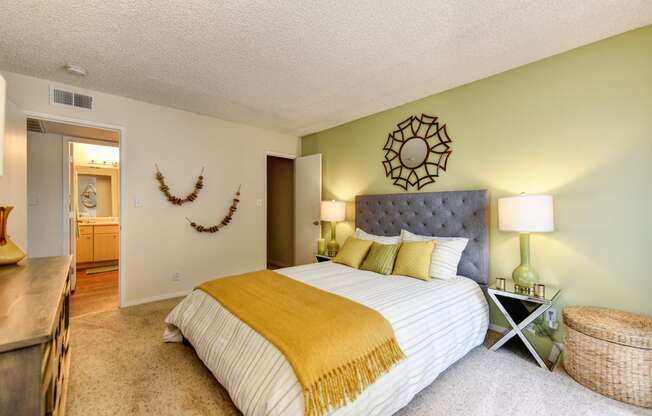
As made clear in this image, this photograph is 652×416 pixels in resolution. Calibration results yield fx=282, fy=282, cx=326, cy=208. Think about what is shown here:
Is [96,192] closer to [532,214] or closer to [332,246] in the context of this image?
[332,246]

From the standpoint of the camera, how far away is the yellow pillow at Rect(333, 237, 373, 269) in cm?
300

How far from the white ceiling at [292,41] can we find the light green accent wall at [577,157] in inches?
8.0

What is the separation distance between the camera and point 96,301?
3549 mm

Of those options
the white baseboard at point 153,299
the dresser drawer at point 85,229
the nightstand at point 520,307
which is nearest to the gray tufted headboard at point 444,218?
the nightstand at point 520,307

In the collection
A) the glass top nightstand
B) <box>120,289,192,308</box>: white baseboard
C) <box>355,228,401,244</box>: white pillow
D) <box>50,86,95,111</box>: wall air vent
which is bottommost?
<box>120,289,192,308</box>: white baseboard

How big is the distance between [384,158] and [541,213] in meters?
1.91

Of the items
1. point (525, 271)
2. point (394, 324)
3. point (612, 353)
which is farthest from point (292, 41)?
point (612, 353)

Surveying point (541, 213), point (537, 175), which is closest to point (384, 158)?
point (537, 175)

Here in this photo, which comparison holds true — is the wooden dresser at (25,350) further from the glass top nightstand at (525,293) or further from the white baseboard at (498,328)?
the white baseboard at (498,328)

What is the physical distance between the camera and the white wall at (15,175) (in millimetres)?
2279

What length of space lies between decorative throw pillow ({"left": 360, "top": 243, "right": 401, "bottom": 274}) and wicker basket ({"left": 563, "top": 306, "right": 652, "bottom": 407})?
1338 millimetres

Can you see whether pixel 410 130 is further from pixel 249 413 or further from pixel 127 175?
pixel 127 175

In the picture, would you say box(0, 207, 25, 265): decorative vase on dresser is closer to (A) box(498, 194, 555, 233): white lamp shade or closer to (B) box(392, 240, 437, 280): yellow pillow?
(B) box(392, 240, 437, 280): yellow pillow

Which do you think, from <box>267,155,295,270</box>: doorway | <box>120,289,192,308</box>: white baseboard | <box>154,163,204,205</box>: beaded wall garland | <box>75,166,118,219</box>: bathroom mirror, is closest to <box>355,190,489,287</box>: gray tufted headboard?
<box>267,155,295,270</box>: doorway
